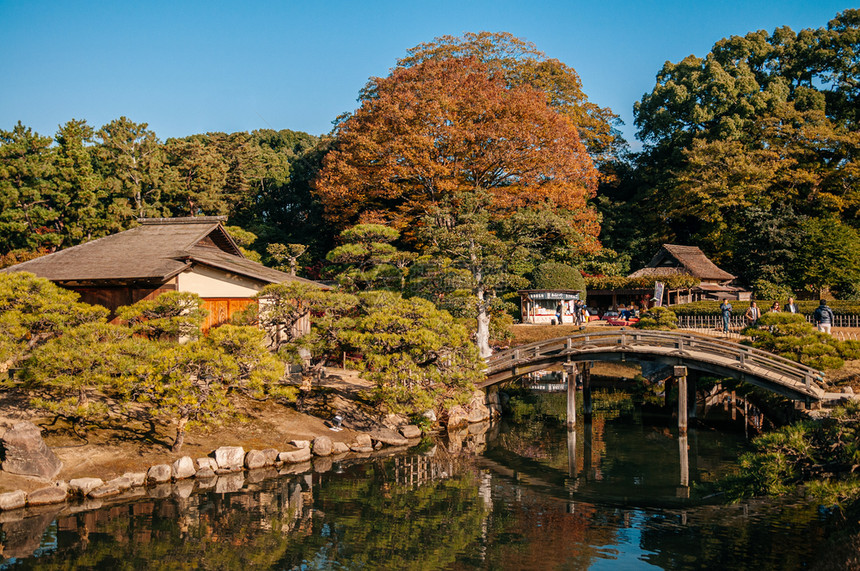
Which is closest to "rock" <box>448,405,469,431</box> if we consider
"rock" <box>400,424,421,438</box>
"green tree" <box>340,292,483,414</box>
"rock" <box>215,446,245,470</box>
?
"rock" <box>400,424,421,438</box>

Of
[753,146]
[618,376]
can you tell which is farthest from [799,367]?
[753,146]

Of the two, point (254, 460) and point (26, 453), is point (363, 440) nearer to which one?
point (254, 460)

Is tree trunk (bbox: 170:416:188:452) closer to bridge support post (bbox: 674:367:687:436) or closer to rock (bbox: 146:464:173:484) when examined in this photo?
rock (bbox: 146:464:173:484)

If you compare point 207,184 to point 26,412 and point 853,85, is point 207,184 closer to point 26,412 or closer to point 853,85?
point 26,412

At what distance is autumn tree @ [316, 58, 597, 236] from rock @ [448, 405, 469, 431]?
1411 centimetres

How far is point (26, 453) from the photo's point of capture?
15.4m

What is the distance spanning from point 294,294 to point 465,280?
7825mm

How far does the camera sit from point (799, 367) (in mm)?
21547

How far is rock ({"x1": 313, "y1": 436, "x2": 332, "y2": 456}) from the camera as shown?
19672mm

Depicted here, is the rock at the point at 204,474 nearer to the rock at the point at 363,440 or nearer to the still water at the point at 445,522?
the still water at the point at 445,522

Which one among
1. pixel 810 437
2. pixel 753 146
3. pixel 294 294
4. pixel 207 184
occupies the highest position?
pixel 753 146

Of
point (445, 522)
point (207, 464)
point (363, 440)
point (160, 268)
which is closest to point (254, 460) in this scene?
point (207, 464)

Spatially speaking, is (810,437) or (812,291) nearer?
(810,437)

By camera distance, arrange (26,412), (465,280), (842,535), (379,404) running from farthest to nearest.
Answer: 1. (465,280)
2. (379,404)
3. (26,412)
4. (842,535)
